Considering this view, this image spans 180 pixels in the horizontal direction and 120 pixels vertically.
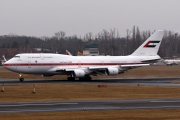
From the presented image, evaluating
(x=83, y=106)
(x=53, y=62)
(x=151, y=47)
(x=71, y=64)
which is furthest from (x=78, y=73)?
(x=83, y=106)

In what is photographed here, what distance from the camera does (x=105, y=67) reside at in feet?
219

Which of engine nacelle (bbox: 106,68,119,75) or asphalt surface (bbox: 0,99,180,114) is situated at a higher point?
engine nacelle (bbox: 106,68,119,75)

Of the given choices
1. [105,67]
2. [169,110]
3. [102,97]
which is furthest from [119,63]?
[169,110]

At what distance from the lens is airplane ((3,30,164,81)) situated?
213 ft

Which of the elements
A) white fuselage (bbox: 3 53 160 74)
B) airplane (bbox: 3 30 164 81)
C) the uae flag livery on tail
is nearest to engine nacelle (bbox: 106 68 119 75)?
airplane (bbox: 3 30 164 81)

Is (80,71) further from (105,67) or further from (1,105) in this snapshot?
(1,105)

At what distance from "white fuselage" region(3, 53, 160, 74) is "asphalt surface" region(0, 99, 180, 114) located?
2987 cm

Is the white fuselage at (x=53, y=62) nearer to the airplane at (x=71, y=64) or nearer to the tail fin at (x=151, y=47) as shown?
the airplane at (x=71, y=64)

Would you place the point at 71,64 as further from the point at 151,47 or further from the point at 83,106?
the point at 83,106

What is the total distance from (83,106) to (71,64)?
3572 centimetres

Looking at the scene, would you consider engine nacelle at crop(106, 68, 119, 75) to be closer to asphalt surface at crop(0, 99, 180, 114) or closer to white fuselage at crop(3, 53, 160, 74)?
white fuselage at crop(3, 53, 160, 74)

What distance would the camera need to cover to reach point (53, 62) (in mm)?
66375

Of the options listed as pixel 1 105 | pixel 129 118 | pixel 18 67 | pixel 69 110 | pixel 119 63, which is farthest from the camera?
pixel 119 63

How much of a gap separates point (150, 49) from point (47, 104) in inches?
1645
